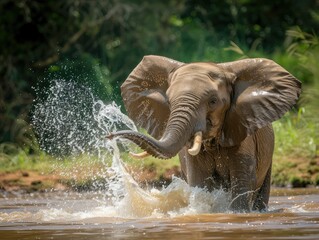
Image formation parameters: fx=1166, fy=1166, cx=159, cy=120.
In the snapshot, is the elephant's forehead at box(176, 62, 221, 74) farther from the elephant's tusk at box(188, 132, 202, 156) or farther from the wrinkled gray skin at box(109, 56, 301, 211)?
the elephant's tusk at box(188, 132, 202, 156)

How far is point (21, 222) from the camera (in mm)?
11148

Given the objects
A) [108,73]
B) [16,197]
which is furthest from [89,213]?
[108,73]

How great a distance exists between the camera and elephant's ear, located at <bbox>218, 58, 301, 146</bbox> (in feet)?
38.3

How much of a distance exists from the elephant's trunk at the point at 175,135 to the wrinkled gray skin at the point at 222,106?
12 centimetres

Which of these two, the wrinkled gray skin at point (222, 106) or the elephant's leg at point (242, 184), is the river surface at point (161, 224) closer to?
the elephant's leg at point (242, 184)

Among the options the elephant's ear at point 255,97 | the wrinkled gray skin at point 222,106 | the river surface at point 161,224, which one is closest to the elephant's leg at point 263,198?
the river surface at point 161,224

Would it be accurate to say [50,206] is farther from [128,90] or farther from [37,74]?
[37,74]

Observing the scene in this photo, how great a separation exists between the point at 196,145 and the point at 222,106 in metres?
0.82

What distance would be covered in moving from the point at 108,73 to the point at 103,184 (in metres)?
6.75

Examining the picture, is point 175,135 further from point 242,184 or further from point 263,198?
point 263,198

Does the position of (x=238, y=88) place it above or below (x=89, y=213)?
above

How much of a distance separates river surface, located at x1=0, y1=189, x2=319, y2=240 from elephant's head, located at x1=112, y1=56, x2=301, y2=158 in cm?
78

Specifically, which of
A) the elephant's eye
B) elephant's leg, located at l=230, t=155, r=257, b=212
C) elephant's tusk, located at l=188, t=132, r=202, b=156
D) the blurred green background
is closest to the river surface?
elephant's leg, located at l=230, t=155, r=257, b=212

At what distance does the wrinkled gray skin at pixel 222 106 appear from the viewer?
11.3 meters
